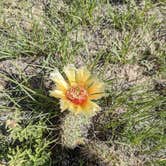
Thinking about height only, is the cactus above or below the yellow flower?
below

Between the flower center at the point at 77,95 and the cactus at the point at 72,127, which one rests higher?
the flower center at the point at 77,95

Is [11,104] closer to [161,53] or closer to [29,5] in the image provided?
[29,5]

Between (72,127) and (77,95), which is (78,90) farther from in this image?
(72,127)

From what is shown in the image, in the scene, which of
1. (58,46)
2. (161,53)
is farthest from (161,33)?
(58,46)

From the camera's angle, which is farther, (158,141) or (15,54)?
(15,54)

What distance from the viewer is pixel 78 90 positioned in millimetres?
2170

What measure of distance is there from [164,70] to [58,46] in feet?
2.00

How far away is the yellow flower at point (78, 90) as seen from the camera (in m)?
2.07

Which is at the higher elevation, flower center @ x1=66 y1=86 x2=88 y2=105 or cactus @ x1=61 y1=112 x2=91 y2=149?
flower center @ x1=66 y1=86 x2=88 y2=105

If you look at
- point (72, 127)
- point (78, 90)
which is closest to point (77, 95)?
point (78, 90)

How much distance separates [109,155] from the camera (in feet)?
7.64

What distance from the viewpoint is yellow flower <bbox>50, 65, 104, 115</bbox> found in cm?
207

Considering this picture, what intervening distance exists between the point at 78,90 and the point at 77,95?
36 millimetres

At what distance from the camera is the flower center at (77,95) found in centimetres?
212
